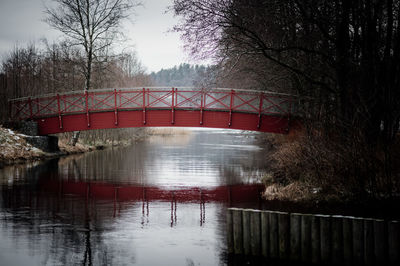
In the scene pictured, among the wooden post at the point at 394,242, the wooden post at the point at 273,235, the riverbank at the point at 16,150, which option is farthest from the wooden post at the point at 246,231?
the riverbank at the point at 16,150

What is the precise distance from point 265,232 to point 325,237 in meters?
0.92

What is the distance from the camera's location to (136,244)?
7.76 m

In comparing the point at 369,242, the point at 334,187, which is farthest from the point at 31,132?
the point at 369,242

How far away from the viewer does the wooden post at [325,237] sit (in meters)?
6.61

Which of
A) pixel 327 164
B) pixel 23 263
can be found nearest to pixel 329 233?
pixel 327 164

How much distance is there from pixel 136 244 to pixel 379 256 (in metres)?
4.01

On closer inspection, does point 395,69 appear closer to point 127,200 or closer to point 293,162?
point 293,162

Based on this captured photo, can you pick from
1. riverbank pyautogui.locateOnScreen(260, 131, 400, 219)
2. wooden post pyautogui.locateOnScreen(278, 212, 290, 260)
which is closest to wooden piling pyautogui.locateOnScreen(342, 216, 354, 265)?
wooden post pyautogui.locateOnScreen(278, 212, 290, 260)

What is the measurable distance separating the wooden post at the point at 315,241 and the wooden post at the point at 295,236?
0.20m

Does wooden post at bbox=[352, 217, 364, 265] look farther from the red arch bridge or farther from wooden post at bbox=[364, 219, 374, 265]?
the red arch bridge

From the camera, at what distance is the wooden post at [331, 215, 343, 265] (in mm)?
6574

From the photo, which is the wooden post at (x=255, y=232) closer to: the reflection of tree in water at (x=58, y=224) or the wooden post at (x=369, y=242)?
the wooden post at (x=369, y=242)

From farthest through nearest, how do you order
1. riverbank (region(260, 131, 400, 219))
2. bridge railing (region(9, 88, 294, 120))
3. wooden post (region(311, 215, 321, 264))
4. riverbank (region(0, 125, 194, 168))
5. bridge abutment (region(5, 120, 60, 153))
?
bridge abutment (region(5, 120, 60, 153))
bridge railing (region(9, 88, 294, 120))
riverbank (region(0, 125, 194, 168))
riverbank (region(260, 131, 400, 219))
wooden post (region(311, 215, 321, 264))

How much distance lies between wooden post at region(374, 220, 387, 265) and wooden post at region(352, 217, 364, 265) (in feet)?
0.64
